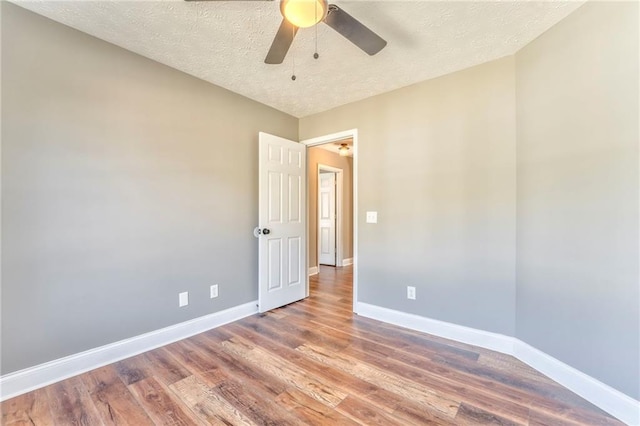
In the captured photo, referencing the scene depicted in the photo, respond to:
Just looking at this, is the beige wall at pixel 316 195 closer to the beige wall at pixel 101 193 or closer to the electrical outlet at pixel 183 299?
the beige wall at pixel 101 193

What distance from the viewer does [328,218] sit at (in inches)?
235

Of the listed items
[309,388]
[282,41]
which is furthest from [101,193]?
[309,388]

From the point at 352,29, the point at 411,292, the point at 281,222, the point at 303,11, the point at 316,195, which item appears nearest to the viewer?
the point at 303,11

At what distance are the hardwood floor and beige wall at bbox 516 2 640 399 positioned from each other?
1.24ft

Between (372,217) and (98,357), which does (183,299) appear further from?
(372,217)

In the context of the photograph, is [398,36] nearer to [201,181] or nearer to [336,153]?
[201,181]

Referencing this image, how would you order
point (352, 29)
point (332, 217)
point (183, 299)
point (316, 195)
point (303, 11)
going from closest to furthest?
1. point (303, 11)
2. point (352, 29)
3. point (183, 299)
4. point (316, 195)
5. point (332, 217)

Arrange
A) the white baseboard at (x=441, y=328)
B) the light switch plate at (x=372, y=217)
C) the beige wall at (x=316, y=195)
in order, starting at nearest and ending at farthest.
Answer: the white baseboard at (x=441, y=328), the light switch plate at (x=372, y=217), the beige wall at (x=316, y=195)

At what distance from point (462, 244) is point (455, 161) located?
77 centimetres

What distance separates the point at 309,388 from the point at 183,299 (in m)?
1.48

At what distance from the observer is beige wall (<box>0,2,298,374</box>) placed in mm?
1740

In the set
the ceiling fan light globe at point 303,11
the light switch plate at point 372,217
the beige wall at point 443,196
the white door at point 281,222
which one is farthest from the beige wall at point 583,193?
the white door at point 281,222

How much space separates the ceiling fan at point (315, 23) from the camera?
131cm

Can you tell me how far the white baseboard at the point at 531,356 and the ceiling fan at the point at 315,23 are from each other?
241 centimetres
